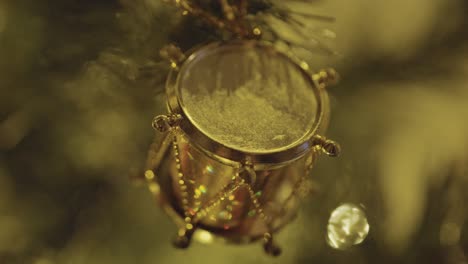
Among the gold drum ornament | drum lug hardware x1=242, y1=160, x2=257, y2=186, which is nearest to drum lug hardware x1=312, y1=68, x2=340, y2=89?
the gold drum ornament

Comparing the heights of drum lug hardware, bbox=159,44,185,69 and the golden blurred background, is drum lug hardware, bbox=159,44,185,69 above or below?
above

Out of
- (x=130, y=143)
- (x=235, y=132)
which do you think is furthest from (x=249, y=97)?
(x=130, y=143)

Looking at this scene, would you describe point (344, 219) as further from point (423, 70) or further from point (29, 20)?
point (29, 20)

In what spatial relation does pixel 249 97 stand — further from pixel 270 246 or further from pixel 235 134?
pixel 270 246

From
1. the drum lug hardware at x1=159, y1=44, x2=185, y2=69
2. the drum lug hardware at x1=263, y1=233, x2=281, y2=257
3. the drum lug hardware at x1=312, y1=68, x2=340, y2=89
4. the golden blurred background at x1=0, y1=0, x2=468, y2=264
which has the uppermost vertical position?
the drum lug hardware at x1=159, y1=44, x2=185, y2=69

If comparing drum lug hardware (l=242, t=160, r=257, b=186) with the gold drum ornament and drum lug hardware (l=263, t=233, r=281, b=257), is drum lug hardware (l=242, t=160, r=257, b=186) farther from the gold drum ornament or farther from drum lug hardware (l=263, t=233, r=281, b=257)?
drum lug hardware (l=263, t=233, r=281, b=257)

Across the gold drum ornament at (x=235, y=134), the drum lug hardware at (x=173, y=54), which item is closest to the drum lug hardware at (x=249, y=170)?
the gold drum ornament at (x=235, y=134)

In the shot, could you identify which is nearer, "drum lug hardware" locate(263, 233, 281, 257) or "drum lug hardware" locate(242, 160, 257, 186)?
"drum lug hardware" locate(242, 160, 257, 186)
